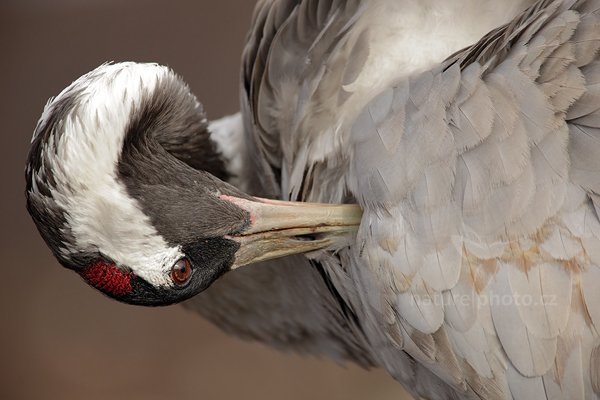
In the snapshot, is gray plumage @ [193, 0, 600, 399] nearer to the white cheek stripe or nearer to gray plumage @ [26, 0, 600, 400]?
gray plumage @ [26, 0, 600, 400]

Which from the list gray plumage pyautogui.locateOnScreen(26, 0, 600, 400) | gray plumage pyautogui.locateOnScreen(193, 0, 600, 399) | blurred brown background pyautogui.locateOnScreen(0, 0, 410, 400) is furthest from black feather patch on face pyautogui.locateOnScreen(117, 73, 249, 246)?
blurred brown background pyautogui.locateOnScreen(0, 0, 410, 400)

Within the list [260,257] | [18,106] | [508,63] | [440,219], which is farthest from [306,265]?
[18,106]

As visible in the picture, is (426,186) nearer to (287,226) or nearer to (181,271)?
(287,226)

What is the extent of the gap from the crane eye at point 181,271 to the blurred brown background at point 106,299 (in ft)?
7.76

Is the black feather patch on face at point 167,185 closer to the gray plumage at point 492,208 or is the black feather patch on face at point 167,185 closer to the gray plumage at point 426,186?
the gray plumage at point 426,186

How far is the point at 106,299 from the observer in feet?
13.9

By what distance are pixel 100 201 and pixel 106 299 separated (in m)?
2.62

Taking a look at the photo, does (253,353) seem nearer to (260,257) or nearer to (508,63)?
(260,257)

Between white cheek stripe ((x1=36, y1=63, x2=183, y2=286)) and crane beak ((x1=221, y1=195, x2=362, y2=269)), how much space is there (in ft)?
0.55

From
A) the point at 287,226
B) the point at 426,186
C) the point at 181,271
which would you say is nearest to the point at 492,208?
the point at 426,186

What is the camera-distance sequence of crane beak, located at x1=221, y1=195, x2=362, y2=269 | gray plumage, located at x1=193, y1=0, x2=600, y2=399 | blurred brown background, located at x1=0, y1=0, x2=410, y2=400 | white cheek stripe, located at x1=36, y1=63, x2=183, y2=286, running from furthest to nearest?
blurred brown background, located at x1=0, y1=0, x2=410, y2=400
crane beak, located at x1=221, y1=195, x2=362, y2=269
white cheek stripe, located at x1=36, y1=63, x2=183, y2=286
gray plumage, located at x1=193, y1=0, x2=600, y2=399

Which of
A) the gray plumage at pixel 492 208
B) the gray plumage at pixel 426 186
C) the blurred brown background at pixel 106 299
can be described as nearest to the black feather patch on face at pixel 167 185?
the gray plumage at pixel 426 186

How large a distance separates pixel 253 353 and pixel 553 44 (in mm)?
2795

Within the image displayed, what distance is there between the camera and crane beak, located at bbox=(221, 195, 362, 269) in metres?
1.81
